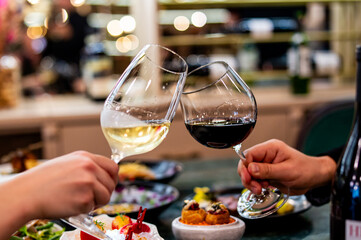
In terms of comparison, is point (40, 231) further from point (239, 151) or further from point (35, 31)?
point (35, 31)

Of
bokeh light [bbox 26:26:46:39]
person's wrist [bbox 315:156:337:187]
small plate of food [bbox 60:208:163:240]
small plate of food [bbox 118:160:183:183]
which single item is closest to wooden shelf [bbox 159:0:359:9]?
bokeh light [bbox 26:26:46:39]

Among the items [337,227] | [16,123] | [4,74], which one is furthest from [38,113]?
[337,227]

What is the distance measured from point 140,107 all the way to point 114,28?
2.70 m

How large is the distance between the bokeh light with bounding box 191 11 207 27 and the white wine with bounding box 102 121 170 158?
115 inches

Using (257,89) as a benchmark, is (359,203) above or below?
above

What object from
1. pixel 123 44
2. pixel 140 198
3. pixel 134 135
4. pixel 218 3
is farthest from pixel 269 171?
pixel 218 3

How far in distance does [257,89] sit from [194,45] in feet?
1.95

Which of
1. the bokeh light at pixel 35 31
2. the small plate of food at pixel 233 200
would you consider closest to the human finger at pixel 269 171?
the small plate of food at pixel 233 200

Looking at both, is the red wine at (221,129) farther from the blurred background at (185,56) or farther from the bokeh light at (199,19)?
the bokeh light at (199,19)

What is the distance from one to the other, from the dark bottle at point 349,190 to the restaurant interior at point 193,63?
1.22 m

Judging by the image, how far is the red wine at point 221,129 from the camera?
98 cm

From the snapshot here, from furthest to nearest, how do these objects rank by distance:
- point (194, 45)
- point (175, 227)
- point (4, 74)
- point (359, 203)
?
point (194, 45) → point (4, 74) → point (175, 227) → point (359, 203)

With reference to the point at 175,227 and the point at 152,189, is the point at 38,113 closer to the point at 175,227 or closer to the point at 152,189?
the point at 152,189

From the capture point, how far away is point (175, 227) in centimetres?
101
